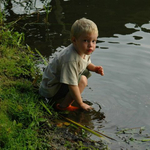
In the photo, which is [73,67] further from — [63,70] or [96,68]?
[96,68]

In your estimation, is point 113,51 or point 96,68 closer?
point 96,68

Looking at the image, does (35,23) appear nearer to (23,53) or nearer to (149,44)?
(23,53)

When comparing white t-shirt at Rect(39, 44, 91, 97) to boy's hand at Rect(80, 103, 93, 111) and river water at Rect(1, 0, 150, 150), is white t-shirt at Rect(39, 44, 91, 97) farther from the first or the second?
river water at Rect(1, 0, 150, 150)

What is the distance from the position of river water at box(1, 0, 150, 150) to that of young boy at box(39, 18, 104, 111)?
1.29 ft

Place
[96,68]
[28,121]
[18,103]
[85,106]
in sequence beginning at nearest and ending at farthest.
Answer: [28,121], [18,103], [85,106], [96,68]

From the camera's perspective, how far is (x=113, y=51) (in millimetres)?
6133

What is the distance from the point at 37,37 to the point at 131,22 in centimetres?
222

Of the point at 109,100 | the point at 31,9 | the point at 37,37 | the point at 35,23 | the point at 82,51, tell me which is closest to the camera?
the point at 82,51

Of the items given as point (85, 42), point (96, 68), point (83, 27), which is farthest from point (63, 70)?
point (96, 68)

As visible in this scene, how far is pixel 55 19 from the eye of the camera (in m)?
A: 7.61

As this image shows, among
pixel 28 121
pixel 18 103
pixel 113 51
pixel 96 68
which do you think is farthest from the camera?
pixel 113 51

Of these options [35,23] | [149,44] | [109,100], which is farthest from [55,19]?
[109,100]

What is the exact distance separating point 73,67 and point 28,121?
849 millimetres

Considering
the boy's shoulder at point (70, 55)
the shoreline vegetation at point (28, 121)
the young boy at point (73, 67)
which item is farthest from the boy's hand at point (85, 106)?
the boy's shoulder at point (70, 55)
